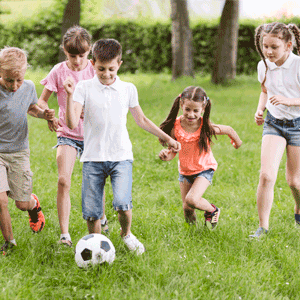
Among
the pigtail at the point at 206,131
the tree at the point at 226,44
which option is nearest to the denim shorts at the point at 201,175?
the pigtail at the point at 206,131

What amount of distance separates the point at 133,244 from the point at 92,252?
1.54ft

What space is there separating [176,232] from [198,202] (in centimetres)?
43

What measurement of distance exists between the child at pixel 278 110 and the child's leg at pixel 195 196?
0.59 m

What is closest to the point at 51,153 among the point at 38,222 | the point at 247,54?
the point at 38,222

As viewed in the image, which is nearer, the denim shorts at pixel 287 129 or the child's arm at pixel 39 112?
the child's arm at pixel 39 112

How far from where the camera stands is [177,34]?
1666cm

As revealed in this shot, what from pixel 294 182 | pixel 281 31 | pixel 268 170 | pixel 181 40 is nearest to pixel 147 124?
pixel 268 170

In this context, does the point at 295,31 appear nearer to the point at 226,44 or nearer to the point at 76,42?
the point at 76,42

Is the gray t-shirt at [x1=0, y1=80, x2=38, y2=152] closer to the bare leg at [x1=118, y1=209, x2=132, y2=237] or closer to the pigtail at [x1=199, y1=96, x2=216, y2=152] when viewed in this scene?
the bare leg at [x1=118, y1=209, x2=132, y2=237]

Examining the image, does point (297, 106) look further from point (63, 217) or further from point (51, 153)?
point (51, 153)

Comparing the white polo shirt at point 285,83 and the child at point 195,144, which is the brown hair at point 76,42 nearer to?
the child at point 195,144

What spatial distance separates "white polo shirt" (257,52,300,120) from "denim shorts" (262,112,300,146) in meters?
0.04

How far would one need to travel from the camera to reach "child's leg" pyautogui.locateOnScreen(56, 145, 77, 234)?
12.9 feet

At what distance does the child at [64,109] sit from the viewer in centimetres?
391
